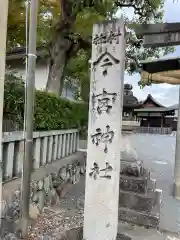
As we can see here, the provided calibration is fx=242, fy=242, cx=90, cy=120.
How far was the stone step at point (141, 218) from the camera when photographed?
3.69 m

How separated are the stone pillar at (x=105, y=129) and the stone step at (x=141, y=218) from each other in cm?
112

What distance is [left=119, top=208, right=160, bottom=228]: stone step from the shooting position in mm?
3687

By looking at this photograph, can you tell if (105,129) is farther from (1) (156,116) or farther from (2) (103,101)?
(1) (156,116)

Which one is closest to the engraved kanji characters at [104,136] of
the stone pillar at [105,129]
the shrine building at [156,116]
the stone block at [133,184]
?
the stone pillar at [105,129]

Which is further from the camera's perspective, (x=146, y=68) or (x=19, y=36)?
(x=19, y=36)

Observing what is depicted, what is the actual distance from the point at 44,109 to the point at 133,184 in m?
2.14

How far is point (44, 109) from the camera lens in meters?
4.66

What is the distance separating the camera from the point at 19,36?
26.8 feet

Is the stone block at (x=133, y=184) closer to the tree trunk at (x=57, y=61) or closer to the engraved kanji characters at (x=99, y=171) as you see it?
the engraved kanji characters at (x=99, y=171)

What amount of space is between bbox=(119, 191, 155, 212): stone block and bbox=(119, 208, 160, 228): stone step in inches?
3.3

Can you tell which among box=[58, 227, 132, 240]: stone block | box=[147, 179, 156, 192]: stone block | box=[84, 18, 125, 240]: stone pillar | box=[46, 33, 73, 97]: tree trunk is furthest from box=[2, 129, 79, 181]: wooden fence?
box=[147, 179, 156, 192]: stone block

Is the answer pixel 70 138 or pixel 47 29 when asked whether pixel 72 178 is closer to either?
pixel 70 138

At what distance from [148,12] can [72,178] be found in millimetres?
6279

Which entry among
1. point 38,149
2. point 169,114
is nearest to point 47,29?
point 38,149
